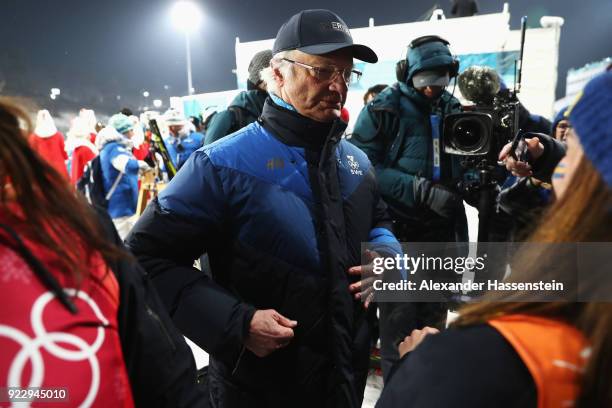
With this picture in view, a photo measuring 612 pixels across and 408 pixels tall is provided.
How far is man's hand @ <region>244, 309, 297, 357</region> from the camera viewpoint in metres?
1.37

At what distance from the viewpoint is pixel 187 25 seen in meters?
21.0

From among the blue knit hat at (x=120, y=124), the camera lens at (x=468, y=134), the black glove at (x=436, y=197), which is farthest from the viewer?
the blue knit hat at (x=120, y=124)

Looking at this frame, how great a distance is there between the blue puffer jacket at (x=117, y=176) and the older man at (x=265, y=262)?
423 centimetres

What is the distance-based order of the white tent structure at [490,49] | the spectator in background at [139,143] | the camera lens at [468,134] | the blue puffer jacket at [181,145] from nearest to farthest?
1. the camera lens at [468,134]
2. the blue puffer jacket at [181,145]
3. the spectator in background at [139,143]
4. the white tent structure at [490,49]

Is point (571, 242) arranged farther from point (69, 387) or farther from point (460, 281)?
point (460, 281)

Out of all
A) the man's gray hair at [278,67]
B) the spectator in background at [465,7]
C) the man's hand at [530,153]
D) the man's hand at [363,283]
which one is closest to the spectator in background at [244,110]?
the man's gray hair at [278,67]

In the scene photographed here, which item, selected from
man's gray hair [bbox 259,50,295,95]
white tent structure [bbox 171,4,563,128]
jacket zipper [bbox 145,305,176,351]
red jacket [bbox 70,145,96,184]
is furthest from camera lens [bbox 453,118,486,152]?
white tent structure [bbox 171,4,563,128]

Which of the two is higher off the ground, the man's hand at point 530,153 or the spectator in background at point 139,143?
the man's hand at point 530,153

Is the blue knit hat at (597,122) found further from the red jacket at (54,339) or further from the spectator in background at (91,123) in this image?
the spectator in background at (91,123)

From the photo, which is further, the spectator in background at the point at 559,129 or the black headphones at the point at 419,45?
the spectator in background at the point at 559,129

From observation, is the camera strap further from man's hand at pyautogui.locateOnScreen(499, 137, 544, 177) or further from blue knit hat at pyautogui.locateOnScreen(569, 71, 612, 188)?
blue knit hat at pyautogui.locateOnScreen(569, 71, 612, 188)

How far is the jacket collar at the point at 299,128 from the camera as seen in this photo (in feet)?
5.19

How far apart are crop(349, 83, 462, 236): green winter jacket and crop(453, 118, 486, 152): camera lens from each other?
30 cm

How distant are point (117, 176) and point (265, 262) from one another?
4545 mm
